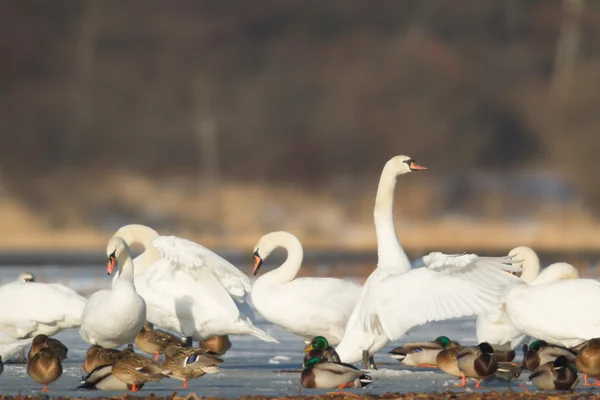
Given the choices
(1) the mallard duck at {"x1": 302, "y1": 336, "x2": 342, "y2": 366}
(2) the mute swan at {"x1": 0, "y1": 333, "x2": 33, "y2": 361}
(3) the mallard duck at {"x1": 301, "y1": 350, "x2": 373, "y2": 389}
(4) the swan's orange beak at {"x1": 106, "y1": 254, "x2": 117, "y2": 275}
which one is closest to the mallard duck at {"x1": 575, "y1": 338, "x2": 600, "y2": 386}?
(3) the mallard duck at {"x1": 301, "y1": 350, "x2": 373, "y2": 389}

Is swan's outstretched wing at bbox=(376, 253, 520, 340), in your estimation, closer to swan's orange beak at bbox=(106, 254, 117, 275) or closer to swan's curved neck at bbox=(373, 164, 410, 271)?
swan's curved neck at bbox=(373, 164, 410, 271)

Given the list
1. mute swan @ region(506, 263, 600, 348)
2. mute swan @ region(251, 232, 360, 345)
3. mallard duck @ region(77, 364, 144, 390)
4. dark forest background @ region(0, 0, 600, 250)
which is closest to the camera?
mallard duck @ region(77, 364, 144, 390)

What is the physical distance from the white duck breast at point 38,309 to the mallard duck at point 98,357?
1247 millimetres

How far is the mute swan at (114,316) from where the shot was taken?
29.3 feet

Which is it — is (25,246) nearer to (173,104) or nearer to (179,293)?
(173,104)

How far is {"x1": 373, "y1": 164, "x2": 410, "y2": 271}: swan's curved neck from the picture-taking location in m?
9.90

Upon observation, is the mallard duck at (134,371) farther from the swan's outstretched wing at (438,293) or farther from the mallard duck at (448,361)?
→ the mallard duck at (448,361)

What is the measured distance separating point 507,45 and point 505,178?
6869 mm

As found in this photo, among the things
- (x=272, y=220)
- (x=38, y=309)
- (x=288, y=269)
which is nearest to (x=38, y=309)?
(x=38, y=309)

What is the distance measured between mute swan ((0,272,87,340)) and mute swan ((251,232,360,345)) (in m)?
1.41

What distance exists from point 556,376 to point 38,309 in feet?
13.8

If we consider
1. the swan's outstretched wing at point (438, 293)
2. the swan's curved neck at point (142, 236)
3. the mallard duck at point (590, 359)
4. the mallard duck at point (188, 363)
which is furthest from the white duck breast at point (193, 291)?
the mallard duck at point (590, 359)

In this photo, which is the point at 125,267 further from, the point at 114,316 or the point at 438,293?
the point at 438,293

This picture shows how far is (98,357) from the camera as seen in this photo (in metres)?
8.68
